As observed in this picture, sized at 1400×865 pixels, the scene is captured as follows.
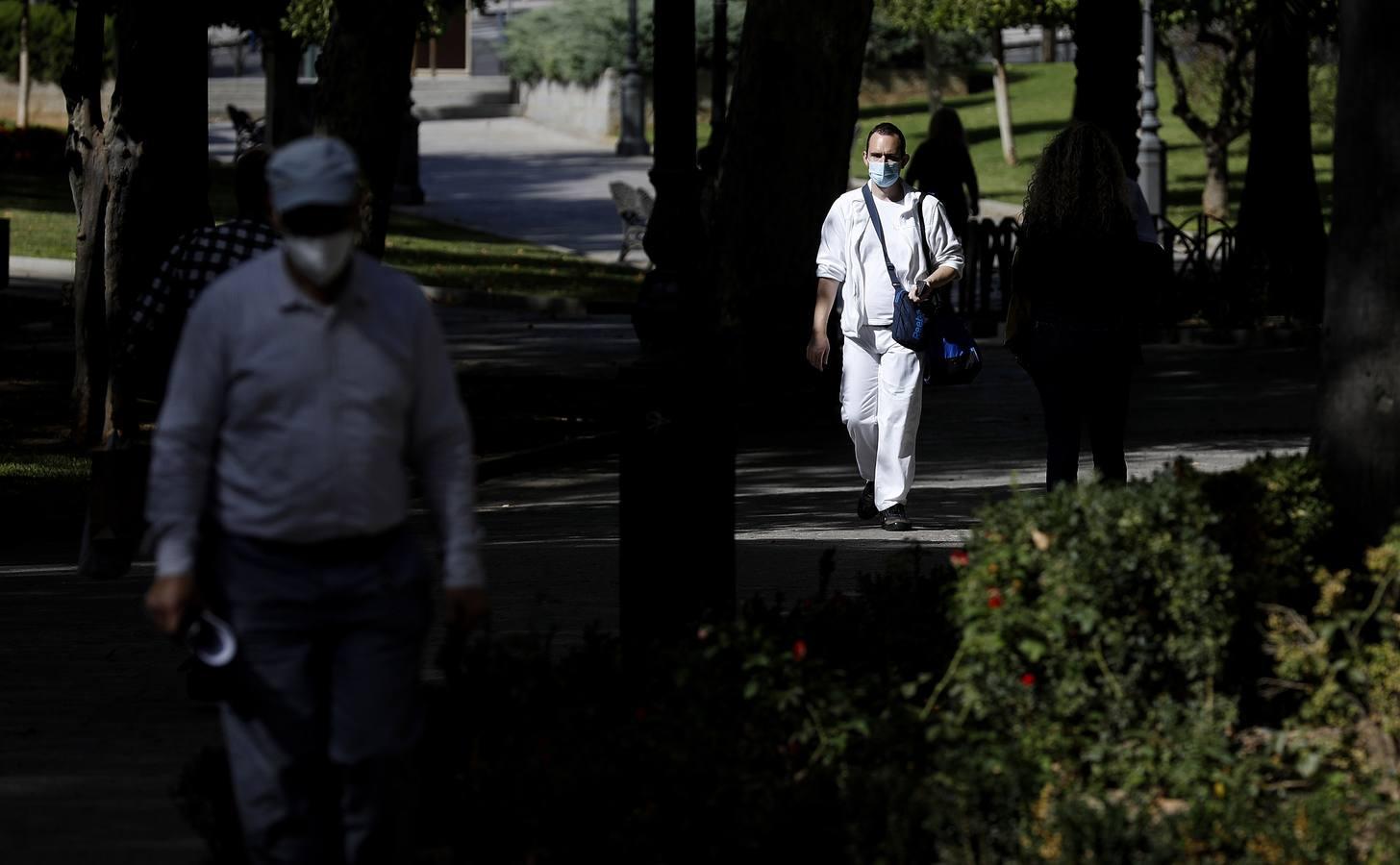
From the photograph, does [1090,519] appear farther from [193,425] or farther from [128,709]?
[128,709]

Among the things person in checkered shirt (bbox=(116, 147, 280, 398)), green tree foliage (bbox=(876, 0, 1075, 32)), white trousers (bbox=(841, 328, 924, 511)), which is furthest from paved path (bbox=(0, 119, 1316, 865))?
green tree foliage (bbox=(876, 0, 1075, 32))

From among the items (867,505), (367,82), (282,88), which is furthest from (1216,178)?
(867,505)

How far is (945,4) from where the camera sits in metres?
44.0

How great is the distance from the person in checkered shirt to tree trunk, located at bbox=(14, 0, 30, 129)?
43.8 metres

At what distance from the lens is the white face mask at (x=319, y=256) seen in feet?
15.1

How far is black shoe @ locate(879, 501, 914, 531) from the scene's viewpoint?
11.1m

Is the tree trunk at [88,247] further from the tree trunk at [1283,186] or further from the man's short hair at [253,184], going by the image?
the tree trunk at [1283,186]

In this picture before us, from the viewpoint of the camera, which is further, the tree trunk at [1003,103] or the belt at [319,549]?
the tree trunk at [1003,103]

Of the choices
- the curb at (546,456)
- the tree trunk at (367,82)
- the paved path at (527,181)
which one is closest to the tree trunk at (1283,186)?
the curb at (546,456)

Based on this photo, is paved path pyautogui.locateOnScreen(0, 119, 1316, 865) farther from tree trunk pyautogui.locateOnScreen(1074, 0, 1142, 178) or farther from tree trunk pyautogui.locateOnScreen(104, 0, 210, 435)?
tree trunk pyautogui.locateOnScreen(104, 0, 210, 435)

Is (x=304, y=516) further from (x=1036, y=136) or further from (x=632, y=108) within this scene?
(x=1036, y=136)

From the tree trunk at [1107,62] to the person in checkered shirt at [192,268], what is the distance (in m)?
13.9

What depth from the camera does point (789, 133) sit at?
1825 centimetres

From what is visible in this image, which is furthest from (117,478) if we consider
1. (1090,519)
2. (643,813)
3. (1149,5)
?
(1149,5)
